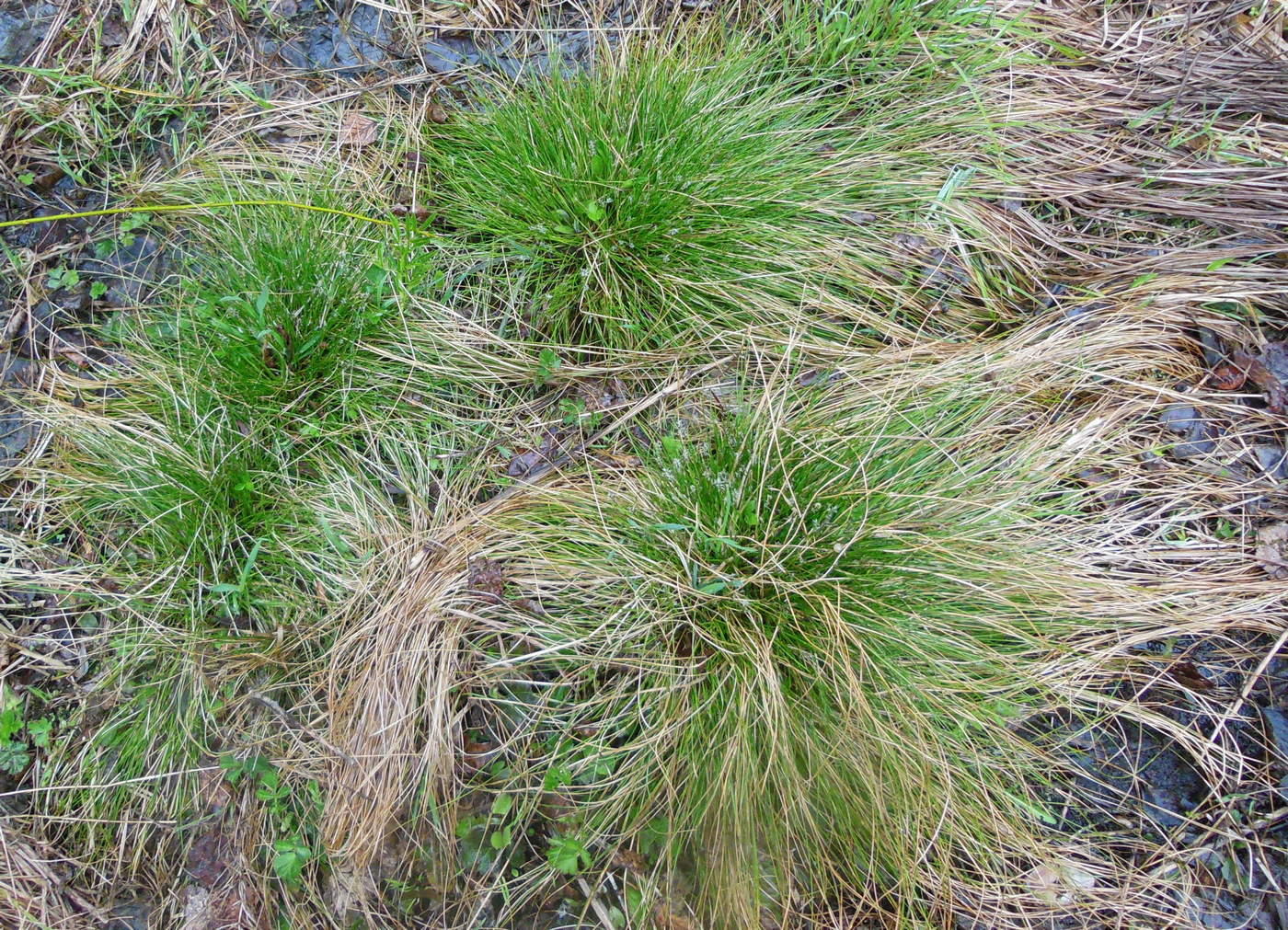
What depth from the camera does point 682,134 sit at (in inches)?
85.2

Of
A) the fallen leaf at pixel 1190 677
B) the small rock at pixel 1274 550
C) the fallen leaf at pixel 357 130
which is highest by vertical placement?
the fallen leaf at pixel 357 130

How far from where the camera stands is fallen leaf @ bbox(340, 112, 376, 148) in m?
2.49

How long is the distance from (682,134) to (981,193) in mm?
919

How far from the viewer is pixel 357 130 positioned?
98.6 inches

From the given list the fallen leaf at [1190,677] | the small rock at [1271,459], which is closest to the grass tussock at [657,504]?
the fallen leaf at [1190,677]

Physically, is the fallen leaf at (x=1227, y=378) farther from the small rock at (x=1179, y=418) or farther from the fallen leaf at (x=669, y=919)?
the fallen leaf at (x=669, y=919)

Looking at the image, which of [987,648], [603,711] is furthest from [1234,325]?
[603,711]

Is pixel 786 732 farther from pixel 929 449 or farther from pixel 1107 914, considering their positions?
pixel 1107 914

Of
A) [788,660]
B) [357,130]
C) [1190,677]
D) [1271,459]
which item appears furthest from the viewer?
[357,130]

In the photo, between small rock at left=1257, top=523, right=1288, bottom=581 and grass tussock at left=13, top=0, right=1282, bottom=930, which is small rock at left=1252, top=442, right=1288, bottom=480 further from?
A: grass tussock at left=13, top=0, right=1282, bottom=930

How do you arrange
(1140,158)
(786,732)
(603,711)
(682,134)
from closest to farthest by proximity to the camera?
(786,732) → (603,711) → (682,134) → (1140,158)

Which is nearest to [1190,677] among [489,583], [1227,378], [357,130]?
[1227,378]

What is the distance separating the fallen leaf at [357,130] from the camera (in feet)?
8.16

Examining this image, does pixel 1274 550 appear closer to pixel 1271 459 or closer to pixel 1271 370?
pixel 1271 459
